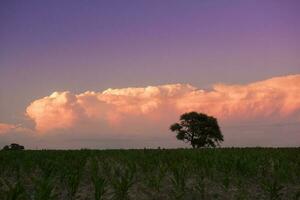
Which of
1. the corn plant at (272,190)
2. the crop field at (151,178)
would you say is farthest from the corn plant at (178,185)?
the corn plant at (272,190)

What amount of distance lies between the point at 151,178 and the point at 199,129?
56038 millimetres

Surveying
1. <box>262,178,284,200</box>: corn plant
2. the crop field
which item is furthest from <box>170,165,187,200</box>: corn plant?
<box>262,178,284,200</box>: corn plant

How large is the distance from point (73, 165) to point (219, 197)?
5455 mm

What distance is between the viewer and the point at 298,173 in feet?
52.7

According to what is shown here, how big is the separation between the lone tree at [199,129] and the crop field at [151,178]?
49.8 meters

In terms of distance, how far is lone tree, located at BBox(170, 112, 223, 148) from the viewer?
6919 centimetres

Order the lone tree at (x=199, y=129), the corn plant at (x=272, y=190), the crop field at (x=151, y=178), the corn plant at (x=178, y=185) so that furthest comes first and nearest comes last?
1. the lone tree at (x=199, y=129)
2. the corn plant at (x=272, y=190)
3. the crop field at (x=151, y=178)
4. the corn plant at (x=178, y=185)

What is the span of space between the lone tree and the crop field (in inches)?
1962

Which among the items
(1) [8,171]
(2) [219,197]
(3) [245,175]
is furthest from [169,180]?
(1) [8,171]

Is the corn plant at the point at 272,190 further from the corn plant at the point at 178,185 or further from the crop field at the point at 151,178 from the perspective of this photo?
the corn plant at the point at 178,185

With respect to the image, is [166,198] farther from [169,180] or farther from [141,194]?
[169,180]

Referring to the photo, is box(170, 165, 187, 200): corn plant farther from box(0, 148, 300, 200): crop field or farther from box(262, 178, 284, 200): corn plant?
box(262, 178, 284, 200): corn plant

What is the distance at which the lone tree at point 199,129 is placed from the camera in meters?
69.2

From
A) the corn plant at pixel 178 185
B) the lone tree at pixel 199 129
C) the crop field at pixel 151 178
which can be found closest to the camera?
the corn plant at pixel 178 185
